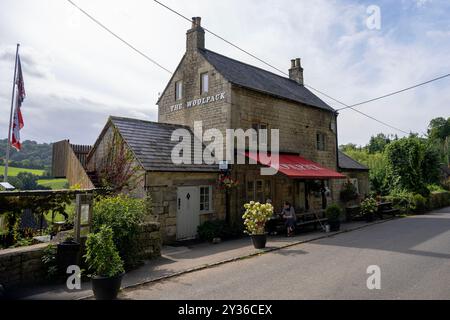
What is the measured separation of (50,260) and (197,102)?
1068 cm

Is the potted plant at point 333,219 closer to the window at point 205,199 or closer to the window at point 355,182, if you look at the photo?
the window at point 205,199

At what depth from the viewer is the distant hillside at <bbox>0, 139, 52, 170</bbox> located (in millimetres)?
50419

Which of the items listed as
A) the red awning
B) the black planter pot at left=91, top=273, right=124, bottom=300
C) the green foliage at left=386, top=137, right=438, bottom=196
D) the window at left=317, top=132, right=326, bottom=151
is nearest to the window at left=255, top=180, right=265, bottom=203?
the red awning

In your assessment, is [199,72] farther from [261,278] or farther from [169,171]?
[261,278]

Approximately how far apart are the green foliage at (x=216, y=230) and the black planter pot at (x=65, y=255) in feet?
19.0

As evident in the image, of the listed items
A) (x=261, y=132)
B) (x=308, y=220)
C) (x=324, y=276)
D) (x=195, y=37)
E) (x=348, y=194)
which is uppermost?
(x=195, y=37)

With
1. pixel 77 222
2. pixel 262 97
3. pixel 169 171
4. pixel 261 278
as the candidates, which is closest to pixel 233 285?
pixel 261 278

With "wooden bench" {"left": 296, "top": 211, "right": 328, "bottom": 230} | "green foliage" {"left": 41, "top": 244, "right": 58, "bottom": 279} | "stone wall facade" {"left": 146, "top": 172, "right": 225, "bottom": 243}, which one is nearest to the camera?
"green foliage" {"left": 41, "top": 244, "right": 58, "bottom": 279}

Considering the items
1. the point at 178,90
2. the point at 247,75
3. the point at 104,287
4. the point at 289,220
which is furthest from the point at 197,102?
the point at 104,287

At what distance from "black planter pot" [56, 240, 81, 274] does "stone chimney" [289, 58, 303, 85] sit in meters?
20.5

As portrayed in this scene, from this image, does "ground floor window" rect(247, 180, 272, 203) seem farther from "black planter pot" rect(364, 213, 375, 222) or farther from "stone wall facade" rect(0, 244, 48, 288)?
"stone wall facade" rect(0, 244, 48, 288)

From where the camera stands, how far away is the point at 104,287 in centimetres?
573

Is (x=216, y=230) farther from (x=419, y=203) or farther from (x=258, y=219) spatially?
(x=419, y=203)
